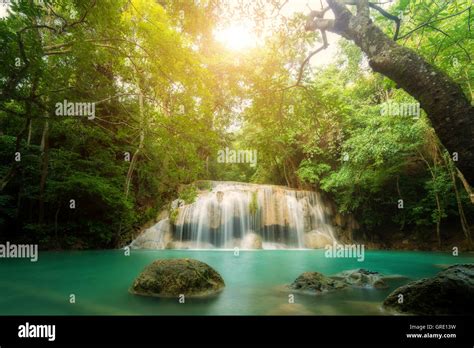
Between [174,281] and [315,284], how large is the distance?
2686 millimetres

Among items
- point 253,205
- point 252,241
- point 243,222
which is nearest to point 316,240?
point 252,241

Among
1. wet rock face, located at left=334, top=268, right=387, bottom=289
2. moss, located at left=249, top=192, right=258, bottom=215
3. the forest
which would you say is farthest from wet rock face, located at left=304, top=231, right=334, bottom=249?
wet rock face, located at left=334, top=268, right=387, bottom=289

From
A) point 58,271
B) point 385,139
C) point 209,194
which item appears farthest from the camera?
point 209,194

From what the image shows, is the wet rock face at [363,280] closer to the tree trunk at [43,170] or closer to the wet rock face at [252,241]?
the wet rock face at [252,241]

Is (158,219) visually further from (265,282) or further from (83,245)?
(265,282)

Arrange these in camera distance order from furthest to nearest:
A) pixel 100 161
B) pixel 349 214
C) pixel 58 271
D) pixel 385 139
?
pixel 349 214, pixel 385 139, pixel 100 161, pixel 58 271

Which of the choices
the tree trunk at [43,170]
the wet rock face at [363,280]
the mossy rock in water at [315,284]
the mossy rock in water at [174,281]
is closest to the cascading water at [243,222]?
the tree trunk at [43,170]

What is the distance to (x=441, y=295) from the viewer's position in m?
3.81

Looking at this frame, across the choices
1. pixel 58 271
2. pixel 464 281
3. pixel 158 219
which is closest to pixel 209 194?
pixel 158 219

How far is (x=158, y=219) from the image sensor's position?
17.3 meters

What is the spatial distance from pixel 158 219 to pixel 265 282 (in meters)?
11.5

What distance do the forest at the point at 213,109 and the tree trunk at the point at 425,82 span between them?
1cm

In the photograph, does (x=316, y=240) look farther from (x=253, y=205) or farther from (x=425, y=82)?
(x=425, y=82)

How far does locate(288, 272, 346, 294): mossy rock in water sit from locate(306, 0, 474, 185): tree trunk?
12.8 ft
